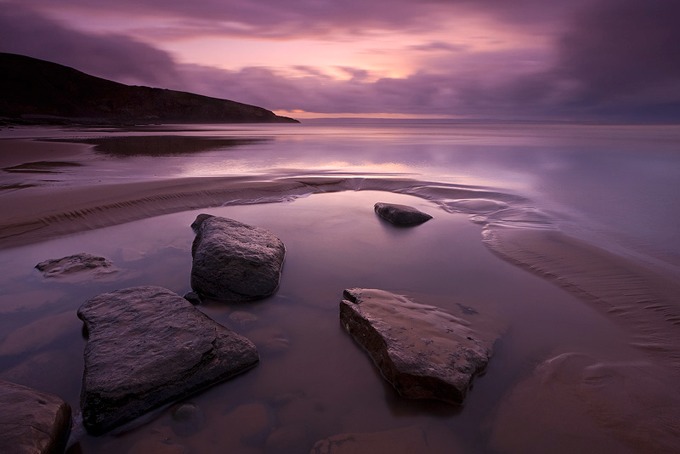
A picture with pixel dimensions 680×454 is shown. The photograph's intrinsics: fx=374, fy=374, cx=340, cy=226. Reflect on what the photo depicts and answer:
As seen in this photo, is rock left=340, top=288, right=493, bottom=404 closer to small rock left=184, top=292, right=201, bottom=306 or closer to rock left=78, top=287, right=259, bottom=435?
rock left=78, top=287, right=259, bottom=435

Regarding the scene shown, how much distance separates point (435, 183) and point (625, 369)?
7925 millimetres

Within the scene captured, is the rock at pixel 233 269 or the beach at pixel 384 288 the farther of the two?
the rock at pixel 233 269

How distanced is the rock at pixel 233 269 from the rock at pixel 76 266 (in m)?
1.22

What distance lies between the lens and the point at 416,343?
2750mm

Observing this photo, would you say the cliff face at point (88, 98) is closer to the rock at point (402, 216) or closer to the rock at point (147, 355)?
the rock at point (402, 216)

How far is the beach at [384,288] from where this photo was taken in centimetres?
224

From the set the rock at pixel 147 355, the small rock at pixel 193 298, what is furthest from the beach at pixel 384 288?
the small rock at pixel 193 298

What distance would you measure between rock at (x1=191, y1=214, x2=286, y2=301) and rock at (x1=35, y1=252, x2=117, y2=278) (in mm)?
1221

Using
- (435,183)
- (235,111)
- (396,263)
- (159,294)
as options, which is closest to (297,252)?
(396,263)

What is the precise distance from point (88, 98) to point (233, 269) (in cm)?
9157

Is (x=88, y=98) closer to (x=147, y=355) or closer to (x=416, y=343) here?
(x=147, y=355)

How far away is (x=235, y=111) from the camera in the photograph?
9206 centimetres

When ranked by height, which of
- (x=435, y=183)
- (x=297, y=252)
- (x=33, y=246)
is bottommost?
(x=33, y=246)

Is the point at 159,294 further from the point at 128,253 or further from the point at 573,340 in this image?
the point at 573,340
